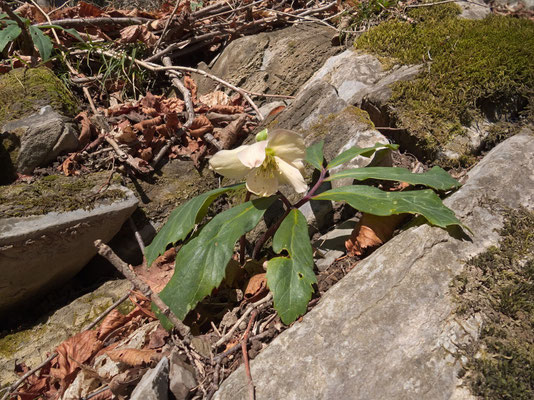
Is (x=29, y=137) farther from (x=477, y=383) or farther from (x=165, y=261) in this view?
(x=477, y=383)

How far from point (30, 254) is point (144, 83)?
2102 millimetres

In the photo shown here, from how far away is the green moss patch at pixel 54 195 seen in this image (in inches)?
89.7

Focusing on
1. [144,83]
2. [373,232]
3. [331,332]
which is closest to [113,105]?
[144,83]

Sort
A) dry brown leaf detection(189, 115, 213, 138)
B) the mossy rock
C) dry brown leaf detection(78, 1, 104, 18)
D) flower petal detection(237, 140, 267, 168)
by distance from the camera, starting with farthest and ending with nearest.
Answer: dry brown leaf detection(78, 1, 104, 18), dry brown leaf detection(189, 115, 213, 138), the mossy rock, flower petal detection(237, 140, 267, 168)

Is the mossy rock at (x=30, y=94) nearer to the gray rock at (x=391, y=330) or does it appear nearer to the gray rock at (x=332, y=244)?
the gray rock at (x=332, y=244)

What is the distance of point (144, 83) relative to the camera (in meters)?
3.73

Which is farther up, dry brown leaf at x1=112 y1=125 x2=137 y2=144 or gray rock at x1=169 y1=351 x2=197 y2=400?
dry brown leaf at x1=112 y1=125 x2=137 y2=144

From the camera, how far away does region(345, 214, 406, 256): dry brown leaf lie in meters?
1.85

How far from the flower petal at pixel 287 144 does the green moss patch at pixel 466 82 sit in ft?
3.59

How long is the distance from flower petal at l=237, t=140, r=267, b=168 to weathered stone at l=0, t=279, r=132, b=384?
1.36 metres

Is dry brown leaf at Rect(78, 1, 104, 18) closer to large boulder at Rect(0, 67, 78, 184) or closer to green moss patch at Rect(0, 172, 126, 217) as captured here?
large boulder at Rect(0, 67, 78, 184)

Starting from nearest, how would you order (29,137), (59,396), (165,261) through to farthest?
(59,396) → (165,261) → (29,137)

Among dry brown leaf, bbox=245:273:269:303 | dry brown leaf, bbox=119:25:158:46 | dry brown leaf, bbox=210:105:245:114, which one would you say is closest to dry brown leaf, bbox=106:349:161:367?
dry brown leaf, bbox=245:273:269:303

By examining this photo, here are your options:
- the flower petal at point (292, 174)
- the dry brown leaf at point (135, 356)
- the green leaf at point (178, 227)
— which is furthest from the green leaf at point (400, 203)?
the dry brown leaf at point (135, 356)
